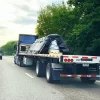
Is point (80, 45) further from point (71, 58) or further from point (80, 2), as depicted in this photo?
point (71, 58)

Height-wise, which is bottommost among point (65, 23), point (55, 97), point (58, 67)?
point (55, 97)

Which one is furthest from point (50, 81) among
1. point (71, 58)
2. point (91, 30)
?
point (91, 30)

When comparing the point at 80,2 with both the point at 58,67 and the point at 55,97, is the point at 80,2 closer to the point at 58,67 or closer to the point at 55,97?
the point at 58,67

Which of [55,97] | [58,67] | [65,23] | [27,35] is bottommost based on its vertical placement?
[55,97]

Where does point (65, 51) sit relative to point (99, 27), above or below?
below

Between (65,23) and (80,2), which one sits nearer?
(80,2)

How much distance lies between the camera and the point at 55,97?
8.53 m

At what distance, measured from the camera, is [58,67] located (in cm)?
1196

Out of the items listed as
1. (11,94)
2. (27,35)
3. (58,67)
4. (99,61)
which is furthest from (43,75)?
(27,35)

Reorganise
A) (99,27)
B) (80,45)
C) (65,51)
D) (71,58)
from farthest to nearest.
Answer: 1. (80,45)
2. (99,27)
3. (65,51)
4. (71,58)

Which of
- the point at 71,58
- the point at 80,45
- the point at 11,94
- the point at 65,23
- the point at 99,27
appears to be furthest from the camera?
the point at 65,23

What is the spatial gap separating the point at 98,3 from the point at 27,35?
7.41m

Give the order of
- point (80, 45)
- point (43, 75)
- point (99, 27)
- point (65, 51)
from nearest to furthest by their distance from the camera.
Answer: point (43, 75), point (65, 51), point (99, 27), point (80, 45)

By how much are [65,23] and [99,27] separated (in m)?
13.9
